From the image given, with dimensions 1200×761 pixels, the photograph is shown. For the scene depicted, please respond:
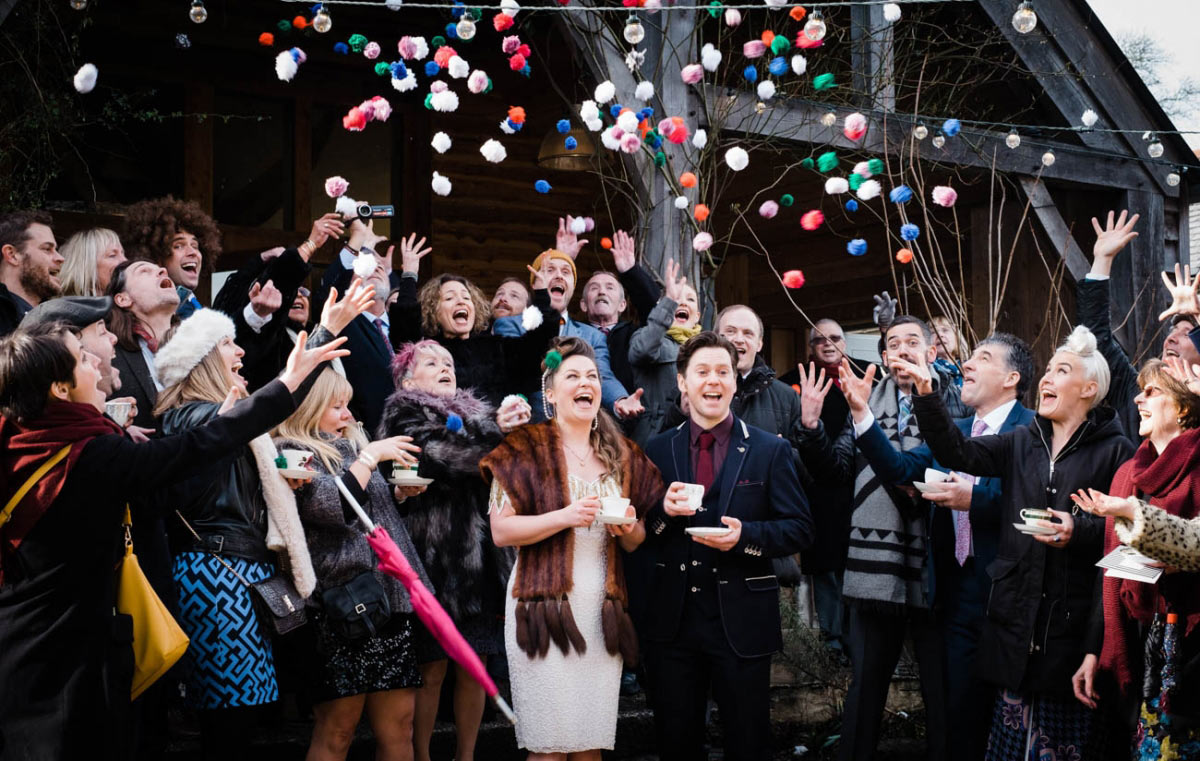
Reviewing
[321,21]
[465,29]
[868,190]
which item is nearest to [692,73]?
[868,190]

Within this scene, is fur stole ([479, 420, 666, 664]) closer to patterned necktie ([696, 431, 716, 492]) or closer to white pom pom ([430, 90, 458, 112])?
patterned necktie ([696, 431, 716, 492])

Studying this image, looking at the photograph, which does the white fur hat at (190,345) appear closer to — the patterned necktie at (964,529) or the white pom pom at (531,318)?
the white pom pom at (531,318)

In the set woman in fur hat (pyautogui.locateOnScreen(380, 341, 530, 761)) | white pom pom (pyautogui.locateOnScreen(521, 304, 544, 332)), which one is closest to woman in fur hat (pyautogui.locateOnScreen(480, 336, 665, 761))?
woman in fur hat (pyautogui.locateOnScreen(380, 341, 530, 761))

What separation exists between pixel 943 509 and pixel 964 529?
0.17 meters

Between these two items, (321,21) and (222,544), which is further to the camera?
(321,21)

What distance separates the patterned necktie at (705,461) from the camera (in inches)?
189

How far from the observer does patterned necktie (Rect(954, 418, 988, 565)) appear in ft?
17.3

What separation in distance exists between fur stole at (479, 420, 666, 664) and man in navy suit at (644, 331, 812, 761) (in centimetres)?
13

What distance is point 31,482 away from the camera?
3508 millimetres

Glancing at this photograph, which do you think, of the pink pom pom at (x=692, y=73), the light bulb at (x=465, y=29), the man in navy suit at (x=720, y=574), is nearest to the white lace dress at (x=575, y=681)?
the man in navy suit at (x=720, y=574)

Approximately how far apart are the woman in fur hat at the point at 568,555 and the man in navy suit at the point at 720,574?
146mm

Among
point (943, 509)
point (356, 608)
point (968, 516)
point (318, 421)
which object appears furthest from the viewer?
point (943, 509)

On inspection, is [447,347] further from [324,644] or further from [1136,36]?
[1136,36]

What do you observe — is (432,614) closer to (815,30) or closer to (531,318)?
(531,318)
